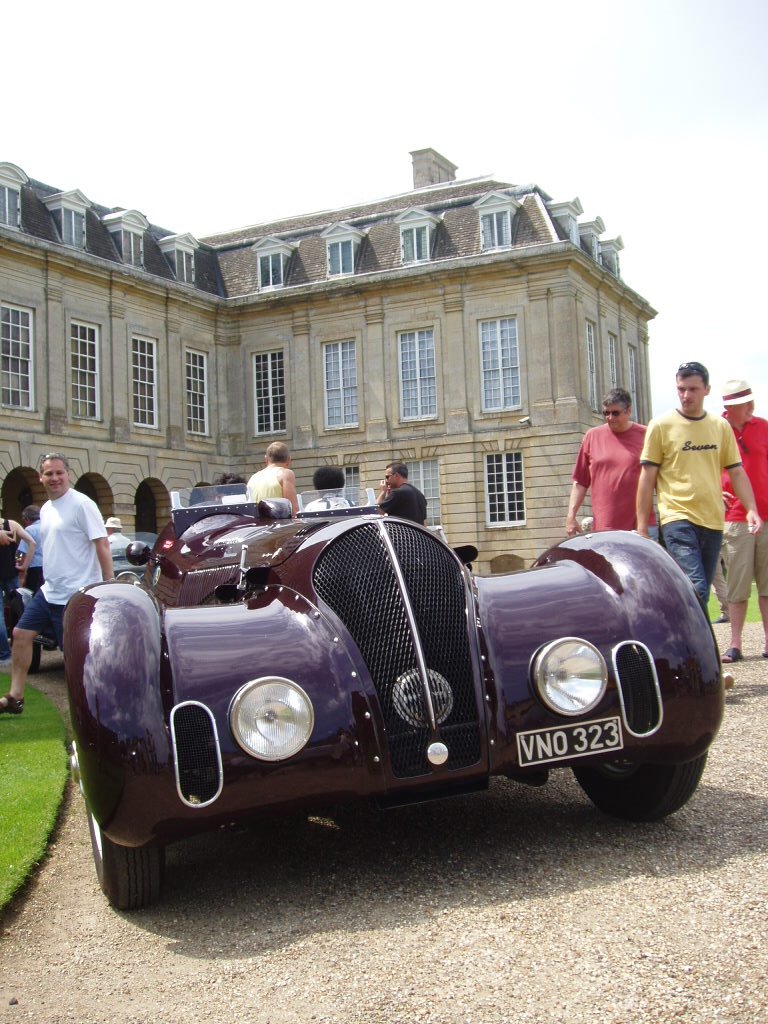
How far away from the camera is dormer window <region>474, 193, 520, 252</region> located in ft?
113

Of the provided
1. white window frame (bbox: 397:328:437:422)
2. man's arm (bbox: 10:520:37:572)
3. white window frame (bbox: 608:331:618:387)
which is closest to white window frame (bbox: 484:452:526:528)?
white window frame (bbox: 397:328:437:422)

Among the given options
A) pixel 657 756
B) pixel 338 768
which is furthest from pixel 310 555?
pixel 657 756

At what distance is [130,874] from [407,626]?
1307mm

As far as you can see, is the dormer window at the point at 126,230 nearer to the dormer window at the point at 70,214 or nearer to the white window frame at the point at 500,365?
the dormer window at the point at 70,214

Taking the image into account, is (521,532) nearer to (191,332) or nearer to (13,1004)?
(191,332)

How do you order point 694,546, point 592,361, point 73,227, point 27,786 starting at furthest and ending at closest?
point 592,361, point 73,227, point 694,546, point 27,786

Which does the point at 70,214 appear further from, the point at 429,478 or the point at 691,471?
the point at 691,471

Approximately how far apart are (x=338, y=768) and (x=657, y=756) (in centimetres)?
121

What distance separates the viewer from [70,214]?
32156 millimetres

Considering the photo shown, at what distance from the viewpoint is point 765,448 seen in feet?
26.3

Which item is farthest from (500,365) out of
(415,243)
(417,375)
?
(415,243)

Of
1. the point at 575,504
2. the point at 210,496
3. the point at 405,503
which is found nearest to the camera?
the point at 210,496

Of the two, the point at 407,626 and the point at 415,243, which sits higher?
the point at 415,243

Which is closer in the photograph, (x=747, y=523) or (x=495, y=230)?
(x=747, y=523)
